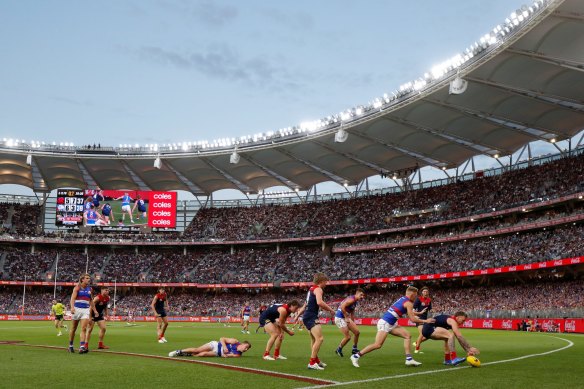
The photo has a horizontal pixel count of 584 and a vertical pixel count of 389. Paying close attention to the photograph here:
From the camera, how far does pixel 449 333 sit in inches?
590

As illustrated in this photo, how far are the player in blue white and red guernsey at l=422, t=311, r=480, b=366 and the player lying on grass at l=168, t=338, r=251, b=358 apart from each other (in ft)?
17.1

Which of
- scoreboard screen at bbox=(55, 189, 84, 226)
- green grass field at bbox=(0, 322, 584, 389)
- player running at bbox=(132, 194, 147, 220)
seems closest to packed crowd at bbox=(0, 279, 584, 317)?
scoreboard screen at bbox=(55, 189, 84, 226)

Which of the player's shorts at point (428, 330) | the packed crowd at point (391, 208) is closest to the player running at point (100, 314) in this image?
the player's shorts at point (428, 330)

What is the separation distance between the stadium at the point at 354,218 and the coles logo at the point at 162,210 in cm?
13

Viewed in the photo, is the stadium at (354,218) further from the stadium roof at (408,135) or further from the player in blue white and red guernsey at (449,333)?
Result: the player in blue white and red guernsey at (449,333)

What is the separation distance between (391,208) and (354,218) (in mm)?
5305

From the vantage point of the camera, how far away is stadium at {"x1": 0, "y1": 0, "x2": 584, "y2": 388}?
43000mm

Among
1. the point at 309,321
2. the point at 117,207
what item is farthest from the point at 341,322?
the point at 117,207

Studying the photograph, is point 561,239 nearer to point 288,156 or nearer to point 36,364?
point 288,156

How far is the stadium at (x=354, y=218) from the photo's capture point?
43.0 meters

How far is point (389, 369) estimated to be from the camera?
46.5ft

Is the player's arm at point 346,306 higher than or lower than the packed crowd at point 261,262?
lower

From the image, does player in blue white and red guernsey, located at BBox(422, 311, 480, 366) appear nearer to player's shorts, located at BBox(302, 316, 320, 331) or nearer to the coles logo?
player's shorts, located at BBox(302, 316, 320, 331)

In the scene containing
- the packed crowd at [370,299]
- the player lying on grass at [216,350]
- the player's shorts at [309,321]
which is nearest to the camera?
the player's shorts at [309,321]
